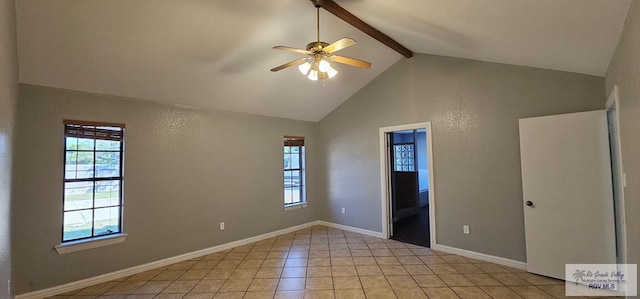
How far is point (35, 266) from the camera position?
9.27 feet

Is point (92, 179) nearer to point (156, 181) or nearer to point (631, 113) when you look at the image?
point (156, 181)

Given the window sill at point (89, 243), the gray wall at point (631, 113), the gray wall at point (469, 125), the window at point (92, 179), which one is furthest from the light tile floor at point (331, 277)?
the gray wall at point (631, 113)

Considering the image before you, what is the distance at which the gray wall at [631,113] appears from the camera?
1753mm

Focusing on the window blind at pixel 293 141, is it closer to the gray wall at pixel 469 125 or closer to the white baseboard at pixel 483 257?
the gray wall at pixel 469 125

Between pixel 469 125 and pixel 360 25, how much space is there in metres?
2.06

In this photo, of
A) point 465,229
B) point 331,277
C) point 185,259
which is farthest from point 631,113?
point 185,259

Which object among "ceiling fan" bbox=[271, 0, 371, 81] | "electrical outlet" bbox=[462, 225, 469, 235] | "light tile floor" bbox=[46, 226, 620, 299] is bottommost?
"light tile floor" bbox=[46, 226, 620, 299]

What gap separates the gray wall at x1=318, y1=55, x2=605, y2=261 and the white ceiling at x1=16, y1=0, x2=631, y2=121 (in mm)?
230

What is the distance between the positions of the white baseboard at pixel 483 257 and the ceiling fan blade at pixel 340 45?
3.31 metres

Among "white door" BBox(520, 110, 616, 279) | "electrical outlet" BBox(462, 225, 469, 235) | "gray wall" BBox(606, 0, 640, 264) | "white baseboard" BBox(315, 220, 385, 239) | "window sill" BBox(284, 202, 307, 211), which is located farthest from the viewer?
"window sill" BBox(284, 202, 307, 211)

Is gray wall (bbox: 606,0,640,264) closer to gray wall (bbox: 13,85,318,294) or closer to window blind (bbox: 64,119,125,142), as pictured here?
gray wall (bbox: 13,85,318,294)

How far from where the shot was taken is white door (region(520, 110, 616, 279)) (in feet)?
9.05

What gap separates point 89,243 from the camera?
3143 mm

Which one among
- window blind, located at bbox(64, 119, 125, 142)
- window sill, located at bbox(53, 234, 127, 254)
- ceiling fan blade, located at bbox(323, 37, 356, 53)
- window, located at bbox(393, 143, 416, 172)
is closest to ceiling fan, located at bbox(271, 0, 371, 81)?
ceiling fan blade, located at bbox(323, 37, 356, 53)
